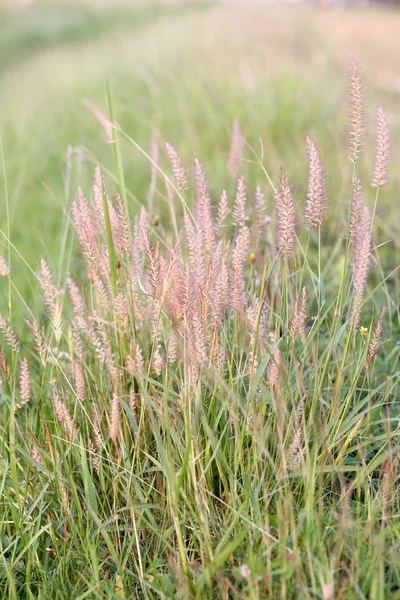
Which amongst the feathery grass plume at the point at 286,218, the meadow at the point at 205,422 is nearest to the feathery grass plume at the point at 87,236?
the meadow at the point at 205,422

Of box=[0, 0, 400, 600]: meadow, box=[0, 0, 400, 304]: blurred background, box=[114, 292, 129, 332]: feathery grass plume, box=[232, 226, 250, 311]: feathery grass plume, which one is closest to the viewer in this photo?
box=[0, 0, 400, 600]: meadow

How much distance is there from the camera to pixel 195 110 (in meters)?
4.91

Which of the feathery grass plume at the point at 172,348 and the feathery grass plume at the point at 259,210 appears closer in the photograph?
the feathery grass plume at the point at 172,348

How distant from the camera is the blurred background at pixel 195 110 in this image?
383 cm

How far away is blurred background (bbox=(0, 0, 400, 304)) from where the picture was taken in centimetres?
383

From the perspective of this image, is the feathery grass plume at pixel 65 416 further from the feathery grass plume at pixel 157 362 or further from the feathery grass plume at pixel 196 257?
the feathery grass plume at pixel 196 257

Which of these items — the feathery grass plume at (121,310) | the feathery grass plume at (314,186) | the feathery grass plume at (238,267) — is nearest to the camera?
the feathery grass plume at (314,186)

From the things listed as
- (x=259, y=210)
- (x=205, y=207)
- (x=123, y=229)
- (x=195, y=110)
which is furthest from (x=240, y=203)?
(x=195, y=110)

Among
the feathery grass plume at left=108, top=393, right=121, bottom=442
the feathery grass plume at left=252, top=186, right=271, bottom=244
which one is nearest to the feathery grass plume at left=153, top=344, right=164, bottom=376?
the feathery grass plume at left=108, top=393, right=121, bottom=442

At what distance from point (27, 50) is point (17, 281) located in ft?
35.7

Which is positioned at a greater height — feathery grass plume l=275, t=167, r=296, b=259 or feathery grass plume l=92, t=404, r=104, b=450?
feathery grass plume l=275, t=167, r=296, b=259

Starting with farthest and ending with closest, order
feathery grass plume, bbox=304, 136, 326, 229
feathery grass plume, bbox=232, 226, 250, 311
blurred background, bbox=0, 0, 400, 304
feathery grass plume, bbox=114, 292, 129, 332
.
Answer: blurred background, bbox=0, 0, 400, 304, feathery grass plume, bbox=114, 292, 129, 332, feathery grass plume, bbox=232, 226, 250, 311, feathery grass plume, bbox=304, 136, 326, 229

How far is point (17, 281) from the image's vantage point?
3672mm

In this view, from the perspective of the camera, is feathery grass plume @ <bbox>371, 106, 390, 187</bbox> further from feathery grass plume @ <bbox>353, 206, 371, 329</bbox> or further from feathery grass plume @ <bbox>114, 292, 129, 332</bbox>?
feathery grass plume @ <bbox>114, 292, 129, 332</bbox>
